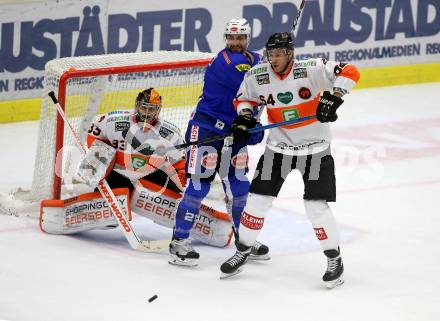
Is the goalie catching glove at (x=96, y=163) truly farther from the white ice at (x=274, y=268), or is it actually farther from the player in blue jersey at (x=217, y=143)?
the player in blue jersey at (x=217, y=143)

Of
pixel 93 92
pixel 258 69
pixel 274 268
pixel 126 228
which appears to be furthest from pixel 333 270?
pixel 93 92

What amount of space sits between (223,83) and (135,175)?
90cm

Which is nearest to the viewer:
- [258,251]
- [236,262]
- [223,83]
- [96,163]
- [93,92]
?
[236,262]

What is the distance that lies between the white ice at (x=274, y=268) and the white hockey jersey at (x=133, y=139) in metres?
0.39

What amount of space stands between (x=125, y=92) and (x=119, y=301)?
7.54ft

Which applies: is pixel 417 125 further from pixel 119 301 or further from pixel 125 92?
pixel 119 301

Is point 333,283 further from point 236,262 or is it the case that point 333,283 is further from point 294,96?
point 294,96

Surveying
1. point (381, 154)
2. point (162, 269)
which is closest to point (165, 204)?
point (162, 269)

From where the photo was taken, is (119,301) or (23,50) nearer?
(119,301)

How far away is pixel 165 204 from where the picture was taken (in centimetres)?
621

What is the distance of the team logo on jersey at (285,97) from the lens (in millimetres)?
5430

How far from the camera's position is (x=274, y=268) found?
5.84 metres

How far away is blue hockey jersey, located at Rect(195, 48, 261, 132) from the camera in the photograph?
18.7 ft

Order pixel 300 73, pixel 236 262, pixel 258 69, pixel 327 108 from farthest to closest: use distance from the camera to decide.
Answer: pixel 236 262
pixel 258 69
pixel 300 73
pixel 327 108
